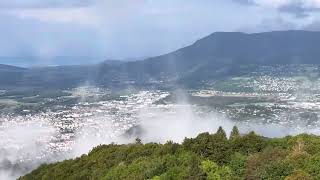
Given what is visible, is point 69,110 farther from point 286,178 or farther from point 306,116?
point 286,178

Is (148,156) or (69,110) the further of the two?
(69,110)

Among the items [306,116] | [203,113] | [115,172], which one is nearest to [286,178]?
[115,172]

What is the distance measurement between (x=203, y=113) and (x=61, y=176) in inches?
5283

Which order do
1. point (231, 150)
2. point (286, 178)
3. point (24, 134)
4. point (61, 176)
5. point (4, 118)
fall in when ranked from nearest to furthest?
1. point (286, 178)
2. point (231, 150)
3. point (61, 176)
4. point (24, 134)
5. point (4, 118)

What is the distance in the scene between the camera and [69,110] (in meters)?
197

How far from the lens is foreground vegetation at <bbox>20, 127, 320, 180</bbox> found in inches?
1646

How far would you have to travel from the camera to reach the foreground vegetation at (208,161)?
137ft

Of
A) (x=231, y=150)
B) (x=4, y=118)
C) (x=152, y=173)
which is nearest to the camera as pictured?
(x=152, y=173)

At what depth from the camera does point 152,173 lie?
46.5 m

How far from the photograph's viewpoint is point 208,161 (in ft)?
147

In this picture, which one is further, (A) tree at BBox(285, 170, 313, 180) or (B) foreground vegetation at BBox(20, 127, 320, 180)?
(B) foreground vegetation at BBox(20, 127, 320, 180)

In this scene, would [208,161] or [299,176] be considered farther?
[208,161]

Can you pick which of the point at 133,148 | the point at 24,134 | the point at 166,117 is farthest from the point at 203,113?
the point at 133,148

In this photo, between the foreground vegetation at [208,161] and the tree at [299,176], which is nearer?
the tree at [299,176]
